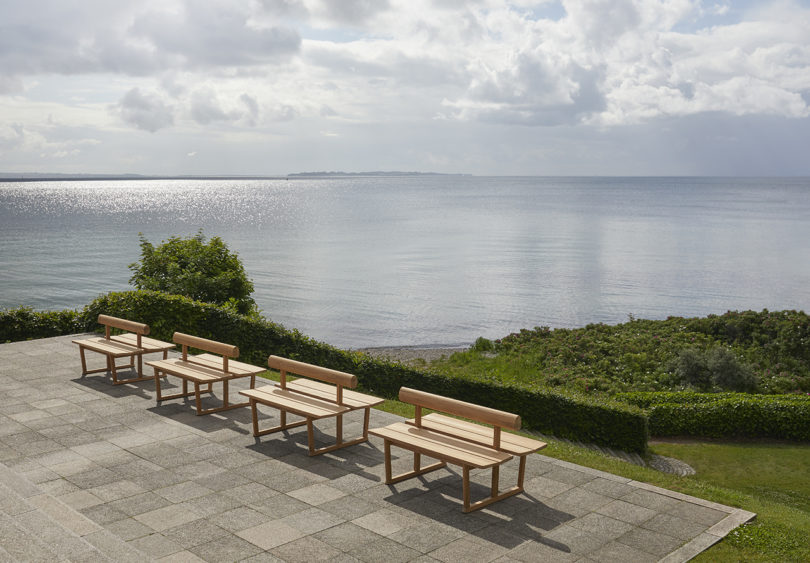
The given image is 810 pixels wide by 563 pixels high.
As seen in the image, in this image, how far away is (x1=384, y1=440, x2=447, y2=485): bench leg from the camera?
757 cm

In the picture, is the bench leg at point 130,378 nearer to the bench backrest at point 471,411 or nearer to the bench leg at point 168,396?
the bench leg at point 168,396

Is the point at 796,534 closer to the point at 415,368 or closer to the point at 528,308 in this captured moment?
the point at 415,368

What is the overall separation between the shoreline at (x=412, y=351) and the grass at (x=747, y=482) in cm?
1278

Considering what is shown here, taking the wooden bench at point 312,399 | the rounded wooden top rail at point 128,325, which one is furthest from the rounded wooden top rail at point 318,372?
the rounded wooden top rail at point 128,325

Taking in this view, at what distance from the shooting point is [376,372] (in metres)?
13.1

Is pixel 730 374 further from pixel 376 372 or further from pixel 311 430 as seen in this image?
pixel 311 430

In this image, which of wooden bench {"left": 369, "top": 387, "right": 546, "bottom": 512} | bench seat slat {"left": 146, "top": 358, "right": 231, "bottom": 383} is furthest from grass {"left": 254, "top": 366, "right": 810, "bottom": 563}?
bench seat slat {"left": 146, "top": 358, "right": 231, "bottom": 383}

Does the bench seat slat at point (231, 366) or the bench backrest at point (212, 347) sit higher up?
the bench backrest at point (212, 347)

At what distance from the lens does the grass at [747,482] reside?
633 centimetres

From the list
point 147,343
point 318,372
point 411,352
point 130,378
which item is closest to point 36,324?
point 147,343

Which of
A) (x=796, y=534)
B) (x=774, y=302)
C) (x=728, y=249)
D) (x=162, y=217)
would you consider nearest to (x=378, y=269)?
(x=774, y=302)

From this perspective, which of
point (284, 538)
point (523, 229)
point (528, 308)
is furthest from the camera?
point (523, 229)

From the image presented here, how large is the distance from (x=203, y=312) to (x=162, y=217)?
105228 mm

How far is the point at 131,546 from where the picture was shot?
5680 mm
